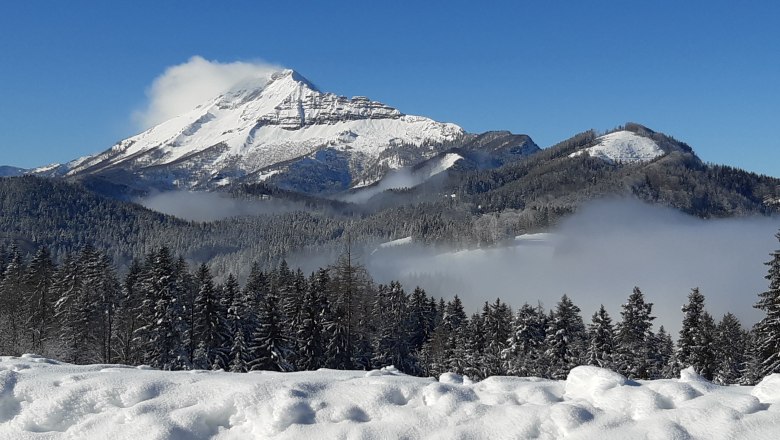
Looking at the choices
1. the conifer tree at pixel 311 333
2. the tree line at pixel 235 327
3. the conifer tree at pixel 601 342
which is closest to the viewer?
the tree line at pixel 235 327

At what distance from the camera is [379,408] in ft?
36.7

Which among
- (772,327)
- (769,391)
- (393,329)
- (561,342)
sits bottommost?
(393,329)

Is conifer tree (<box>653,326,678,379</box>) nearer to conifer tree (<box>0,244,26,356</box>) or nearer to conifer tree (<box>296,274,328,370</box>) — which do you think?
conifer tree (<box>296,274,328,370</box>)

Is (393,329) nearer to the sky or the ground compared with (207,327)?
nearer to the ground

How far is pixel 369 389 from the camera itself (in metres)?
11.8

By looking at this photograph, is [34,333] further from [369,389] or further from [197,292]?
[369,389]

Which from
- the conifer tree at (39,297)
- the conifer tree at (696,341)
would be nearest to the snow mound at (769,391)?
the conifer tree at (696,341)

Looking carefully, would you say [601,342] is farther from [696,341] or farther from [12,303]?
[12,303]

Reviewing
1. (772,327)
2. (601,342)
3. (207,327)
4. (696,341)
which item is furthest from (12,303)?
(772,327)

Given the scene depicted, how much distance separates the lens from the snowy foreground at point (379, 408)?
10172 millimetres

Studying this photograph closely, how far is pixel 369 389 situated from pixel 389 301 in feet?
243

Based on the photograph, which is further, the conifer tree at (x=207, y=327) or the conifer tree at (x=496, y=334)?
the conifer tree at (x=496, y=334)

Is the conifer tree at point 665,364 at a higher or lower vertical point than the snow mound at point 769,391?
lower

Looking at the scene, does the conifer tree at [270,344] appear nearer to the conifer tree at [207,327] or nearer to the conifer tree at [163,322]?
the conifer tree at [207,327]
